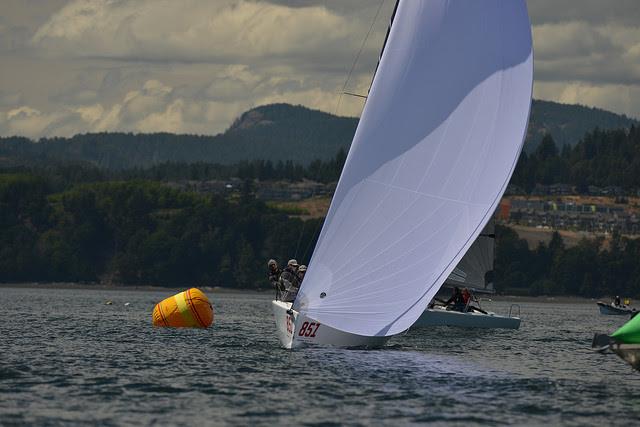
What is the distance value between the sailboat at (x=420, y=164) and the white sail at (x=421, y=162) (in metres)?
0.03

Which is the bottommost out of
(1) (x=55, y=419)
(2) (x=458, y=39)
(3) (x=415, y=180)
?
(1) (x=55, y=419)

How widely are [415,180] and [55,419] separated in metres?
15.5

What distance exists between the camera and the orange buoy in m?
64.4

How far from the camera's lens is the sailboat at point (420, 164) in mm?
42688

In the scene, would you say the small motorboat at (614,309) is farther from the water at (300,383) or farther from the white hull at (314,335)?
the white hull at (314,335)

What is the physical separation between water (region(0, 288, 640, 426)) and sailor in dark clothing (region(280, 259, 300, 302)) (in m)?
2.23

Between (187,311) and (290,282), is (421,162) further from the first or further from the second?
(187,311)

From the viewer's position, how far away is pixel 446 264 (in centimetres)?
4275

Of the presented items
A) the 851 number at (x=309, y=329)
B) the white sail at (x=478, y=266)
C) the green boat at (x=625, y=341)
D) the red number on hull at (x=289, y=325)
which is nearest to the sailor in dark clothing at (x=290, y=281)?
the red number on hull at (x=289, y=325)

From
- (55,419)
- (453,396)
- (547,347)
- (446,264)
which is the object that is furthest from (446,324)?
(55,419)

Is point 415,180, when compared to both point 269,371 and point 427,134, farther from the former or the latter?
point 269,371

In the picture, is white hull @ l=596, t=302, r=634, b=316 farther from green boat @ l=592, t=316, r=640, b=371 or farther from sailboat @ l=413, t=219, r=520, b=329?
green boat @ l=592, t=316, r=640, b=371

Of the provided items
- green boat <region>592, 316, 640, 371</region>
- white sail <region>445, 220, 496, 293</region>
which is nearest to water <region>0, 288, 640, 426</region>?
green boat <region>592, 316, 640, 371</region>

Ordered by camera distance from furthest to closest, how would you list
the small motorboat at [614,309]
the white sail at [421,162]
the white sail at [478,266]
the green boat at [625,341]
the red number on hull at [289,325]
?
the small motorboat at [614,309] < the white sail at [478,266] < the red number on hull at [289,325] < the white sail at [421,162] < the green boat at [625,341]
